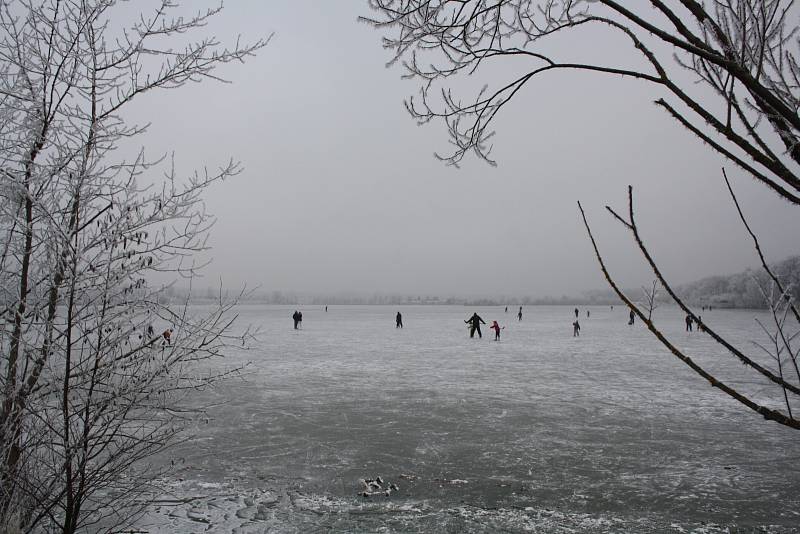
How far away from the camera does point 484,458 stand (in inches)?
252

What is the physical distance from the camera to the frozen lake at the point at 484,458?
15.4ft

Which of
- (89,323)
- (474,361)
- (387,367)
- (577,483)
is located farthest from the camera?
(474,361)

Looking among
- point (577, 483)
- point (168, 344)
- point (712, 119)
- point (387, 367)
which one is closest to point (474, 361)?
point (387, 367)

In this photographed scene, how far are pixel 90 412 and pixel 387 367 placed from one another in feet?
38.8

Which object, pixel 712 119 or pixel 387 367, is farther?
pixel 387 367

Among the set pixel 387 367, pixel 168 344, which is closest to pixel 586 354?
pixel 387 367

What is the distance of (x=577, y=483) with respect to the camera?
555cm

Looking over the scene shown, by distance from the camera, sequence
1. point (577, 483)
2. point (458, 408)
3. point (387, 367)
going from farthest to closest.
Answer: point (387, 367) < point (458, 408) < point (577, 483)

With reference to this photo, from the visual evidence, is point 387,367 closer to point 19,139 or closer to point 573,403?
Answer: point 573,403

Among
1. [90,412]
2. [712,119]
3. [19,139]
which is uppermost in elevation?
[19,139]

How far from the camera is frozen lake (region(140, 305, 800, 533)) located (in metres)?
4.70

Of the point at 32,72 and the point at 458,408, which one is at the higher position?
the point at 32,72

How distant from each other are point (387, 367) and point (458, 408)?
5666 millimetres

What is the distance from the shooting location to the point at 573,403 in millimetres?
9891
